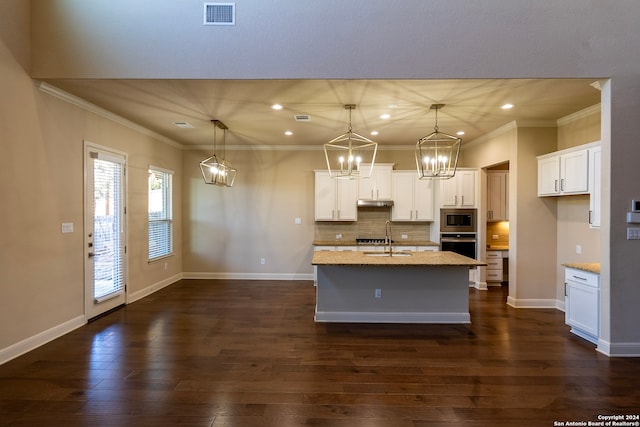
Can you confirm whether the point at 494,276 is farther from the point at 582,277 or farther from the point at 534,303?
the point at 582,277

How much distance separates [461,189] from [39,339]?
681 centimetres

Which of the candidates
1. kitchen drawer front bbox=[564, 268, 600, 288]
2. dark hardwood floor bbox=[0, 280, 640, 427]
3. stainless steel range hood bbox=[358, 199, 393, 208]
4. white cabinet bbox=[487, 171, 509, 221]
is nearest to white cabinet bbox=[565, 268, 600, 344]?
kitchen drawer front bbox=[564, 268, 600, 288]

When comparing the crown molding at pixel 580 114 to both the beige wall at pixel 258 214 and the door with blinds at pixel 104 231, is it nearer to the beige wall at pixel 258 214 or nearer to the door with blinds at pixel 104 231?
the beige wall at pixel 258 214

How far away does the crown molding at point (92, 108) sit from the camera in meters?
3.67

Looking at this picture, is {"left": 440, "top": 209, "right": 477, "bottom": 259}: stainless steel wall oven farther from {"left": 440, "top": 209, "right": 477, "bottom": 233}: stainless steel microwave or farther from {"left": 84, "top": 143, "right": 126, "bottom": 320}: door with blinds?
{"left": 84, "top": 143, "right": 126, "bottom": 320}: door with blinds

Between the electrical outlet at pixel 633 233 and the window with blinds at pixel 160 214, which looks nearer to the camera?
the electrical outlet at pixel 633 233

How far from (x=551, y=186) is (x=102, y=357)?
6.14 m

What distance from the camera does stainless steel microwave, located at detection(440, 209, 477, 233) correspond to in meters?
6.28

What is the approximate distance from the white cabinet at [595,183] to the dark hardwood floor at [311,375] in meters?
1.49

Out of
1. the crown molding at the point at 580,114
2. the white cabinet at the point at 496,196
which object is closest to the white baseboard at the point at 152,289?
the white cabinet at the point at 496,196

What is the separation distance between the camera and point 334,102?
163 inches

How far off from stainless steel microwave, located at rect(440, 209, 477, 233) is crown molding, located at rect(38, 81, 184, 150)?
18.9ft

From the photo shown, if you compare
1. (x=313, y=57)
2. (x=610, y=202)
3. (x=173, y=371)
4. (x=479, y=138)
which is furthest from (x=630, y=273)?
(x=173, y=371)

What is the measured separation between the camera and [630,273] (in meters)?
3.35
